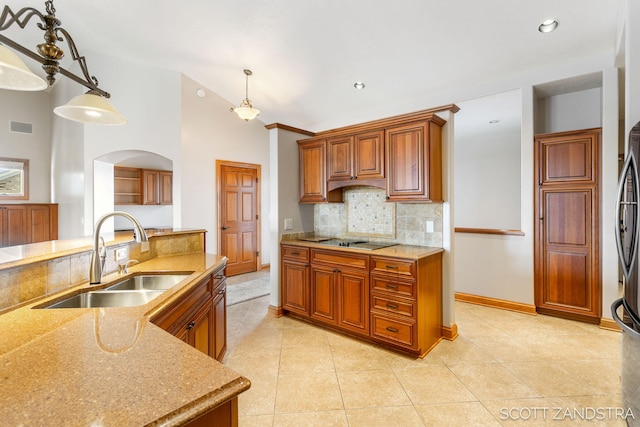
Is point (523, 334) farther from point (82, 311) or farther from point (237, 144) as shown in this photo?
point (237, 144)

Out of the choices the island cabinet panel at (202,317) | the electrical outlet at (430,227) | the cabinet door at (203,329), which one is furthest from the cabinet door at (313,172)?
→ the cabinet door at (203,329)

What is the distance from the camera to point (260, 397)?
2.05 meters

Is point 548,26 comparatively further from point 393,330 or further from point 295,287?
point 295,287

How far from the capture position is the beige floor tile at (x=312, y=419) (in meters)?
1.80

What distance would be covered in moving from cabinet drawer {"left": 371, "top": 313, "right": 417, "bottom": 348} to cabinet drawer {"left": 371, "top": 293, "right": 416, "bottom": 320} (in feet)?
0.21

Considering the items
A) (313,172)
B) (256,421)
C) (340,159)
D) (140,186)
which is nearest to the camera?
(256,421)

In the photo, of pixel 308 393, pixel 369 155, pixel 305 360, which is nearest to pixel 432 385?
pixel 308 393

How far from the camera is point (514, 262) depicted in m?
3.56

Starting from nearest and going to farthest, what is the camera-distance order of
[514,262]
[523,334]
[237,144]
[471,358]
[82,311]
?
[82,311]
[471,358]
[523,334]
[514,262]
[237,144]

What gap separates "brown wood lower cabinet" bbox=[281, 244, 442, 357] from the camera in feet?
8.34

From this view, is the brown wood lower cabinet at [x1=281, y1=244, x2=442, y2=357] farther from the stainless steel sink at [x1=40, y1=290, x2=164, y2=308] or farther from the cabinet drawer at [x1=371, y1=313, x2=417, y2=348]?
the stainless steel sink at [x1=40, y1=290, x2=164, y2=308]

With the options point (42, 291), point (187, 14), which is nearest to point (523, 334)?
point (42, 291)

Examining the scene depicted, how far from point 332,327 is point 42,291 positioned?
2.37 meters

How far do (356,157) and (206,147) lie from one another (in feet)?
10.4
